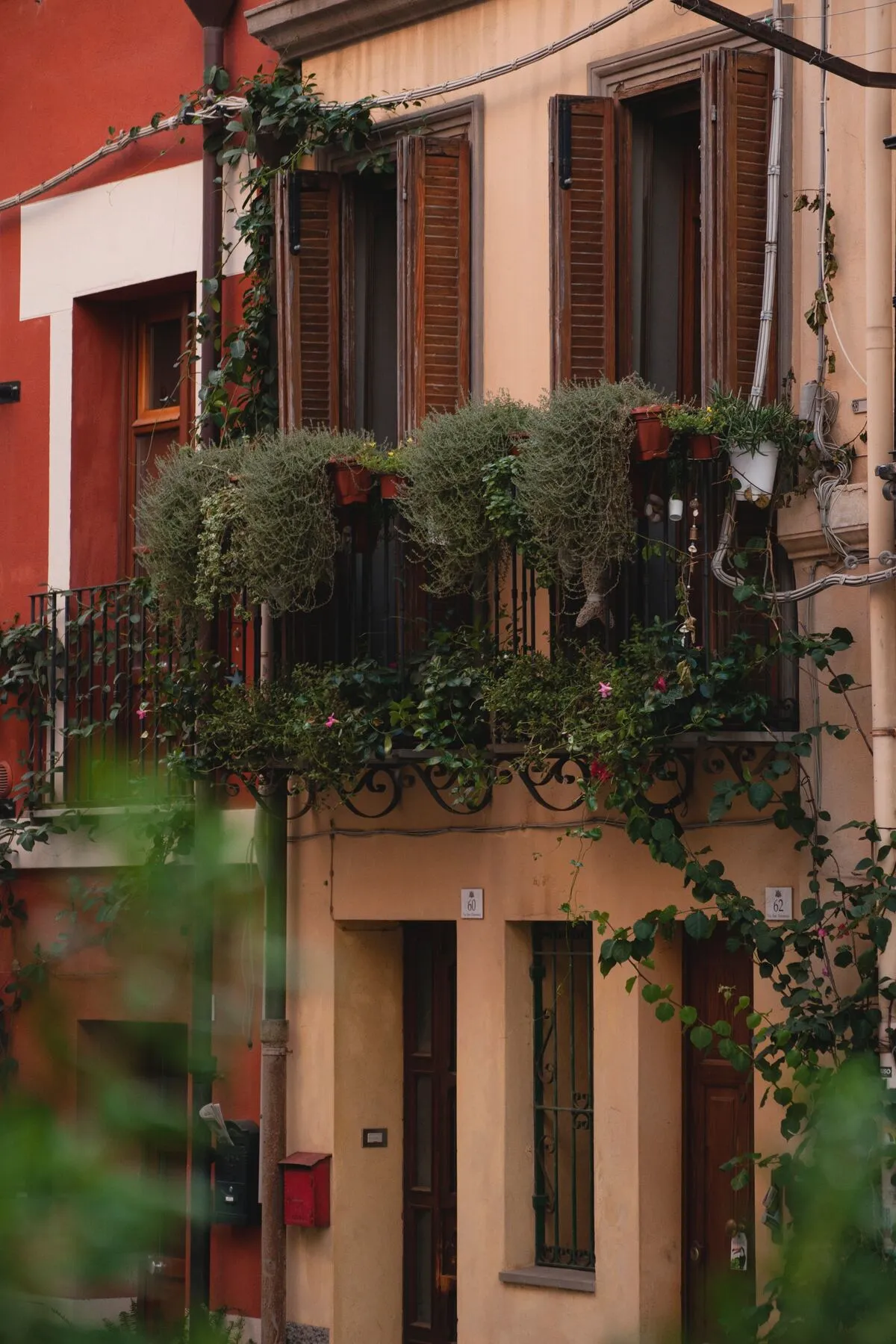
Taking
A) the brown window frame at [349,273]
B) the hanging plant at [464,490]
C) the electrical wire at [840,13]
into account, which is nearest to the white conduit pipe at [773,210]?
the electrical wire at [840,13]

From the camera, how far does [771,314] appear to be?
828cm

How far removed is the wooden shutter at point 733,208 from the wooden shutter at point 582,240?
1.93ft

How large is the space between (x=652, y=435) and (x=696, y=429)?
0.17 meters

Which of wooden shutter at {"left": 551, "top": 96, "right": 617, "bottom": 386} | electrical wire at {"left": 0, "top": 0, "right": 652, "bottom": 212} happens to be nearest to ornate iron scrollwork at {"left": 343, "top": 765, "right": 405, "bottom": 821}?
wooden shutter at {"left": 551, "top": 96, "right": 617, "bottom": 386}

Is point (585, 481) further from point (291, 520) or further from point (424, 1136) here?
point (424, 1136)

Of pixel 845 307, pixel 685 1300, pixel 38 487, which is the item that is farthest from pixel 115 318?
pixel 685 1300

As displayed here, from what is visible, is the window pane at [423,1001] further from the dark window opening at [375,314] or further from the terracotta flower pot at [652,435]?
the terracotta flower pot at [652,435]

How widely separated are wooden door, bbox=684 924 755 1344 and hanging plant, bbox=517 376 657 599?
68.3 inches

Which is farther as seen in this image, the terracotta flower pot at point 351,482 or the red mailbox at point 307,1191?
the red mailbox at point 307,1191

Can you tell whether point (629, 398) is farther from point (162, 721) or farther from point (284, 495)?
point (162, 721)

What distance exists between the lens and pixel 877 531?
25.3 ft

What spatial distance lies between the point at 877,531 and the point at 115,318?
541 centimetres

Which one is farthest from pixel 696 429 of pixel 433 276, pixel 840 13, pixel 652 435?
pixel 433 276

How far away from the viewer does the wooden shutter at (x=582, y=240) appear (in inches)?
349
